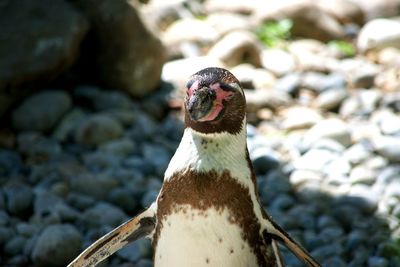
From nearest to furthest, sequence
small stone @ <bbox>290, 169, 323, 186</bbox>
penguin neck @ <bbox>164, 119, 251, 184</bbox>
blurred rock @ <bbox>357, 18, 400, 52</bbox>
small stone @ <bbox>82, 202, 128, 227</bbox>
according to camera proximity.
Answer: penguin neck @ <bbox>164, 119, 251, 184</bbox>
small stone @ <bbox>82, 202, 128, 227</bbox>
small stone @ <bbox>290, 169, 323, 186</bbox>
blurred rock @ <bbox>357, 18, 400, 52</bbox>

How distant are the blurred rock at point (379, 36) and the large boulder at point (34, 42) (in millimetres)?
2449

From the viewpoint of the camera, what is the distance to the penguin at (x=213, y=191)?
8.30 ft

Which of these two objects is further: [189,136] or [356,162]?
[356,162]

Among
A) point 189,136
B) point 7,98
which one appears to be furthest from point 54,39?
point 189,136

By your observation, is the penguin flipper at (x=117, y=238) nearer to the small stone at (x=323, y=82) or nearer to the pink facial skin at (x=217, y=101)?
the pink facial skin at (x=217, y=101)

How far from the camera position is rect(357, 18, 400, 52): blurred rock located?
6562 millimetres

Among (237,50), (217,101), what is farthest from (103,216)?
(237,50)

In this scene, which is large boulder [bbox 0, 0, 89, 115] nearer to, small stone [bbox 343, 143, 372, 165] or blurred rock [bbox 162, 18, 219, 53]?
blurred rock [bbox 162, 18, 219, 53]

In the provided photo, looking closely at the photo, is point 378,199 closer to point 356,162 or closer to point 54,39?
point 356,162

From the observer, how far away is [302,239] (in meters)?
3.94

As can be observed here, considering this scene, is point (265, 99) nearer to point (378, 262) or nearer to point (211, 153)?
point (378, 262)

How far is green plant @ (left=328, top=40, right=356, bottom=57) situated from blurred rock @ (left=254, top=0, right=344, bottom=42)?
0.12m

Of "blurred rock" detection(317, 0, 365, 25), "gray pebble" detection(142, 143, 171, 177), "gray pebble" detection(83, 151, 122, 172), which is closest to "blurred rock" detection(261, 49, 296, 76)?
"blurred rock" detection(317, 0, 365, 25)

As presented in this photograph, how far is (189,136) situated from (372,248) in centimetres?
158
